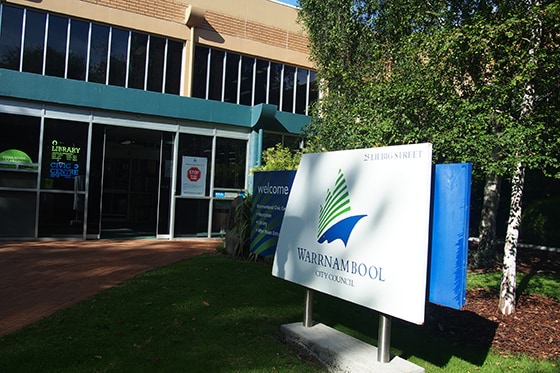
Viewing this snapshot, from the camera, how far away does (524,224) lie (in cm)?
1242

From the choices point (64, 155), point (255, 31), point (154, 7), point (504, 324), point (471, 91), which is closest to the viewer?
point (504, 324)

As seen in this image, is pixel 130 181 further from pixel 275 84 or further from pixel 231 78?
pixel 275 84

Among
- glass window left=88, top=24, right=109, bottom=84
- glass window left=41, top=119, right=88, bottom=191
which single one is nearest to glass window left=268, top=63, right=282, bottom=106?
glass window left=88, top=24, right=109, bottom=84

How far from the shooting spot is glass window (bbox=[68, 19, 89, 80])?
11297 mm

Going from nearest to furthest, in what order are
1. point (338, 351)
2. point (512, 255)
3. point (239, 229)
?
point (338, 351) → point (512, 255) → point (239, 229)

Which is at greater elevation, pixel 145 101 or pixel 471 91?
pixel 145 101

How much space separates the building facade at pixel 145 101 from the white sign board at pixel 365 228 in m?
8.19

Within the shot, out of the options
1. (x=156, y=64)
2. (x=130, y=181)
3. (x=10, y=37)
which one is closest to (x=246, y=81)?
(x=156, y=64)

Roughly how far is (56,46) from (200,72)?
3853 mm

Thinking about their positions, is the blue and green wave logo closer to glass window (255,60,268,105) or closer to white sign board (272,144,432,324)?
white sign board (272,144,432,324)

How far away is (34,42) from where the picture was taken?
35.7ft

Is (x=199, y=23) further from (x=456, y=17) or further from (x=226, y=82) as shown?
(x=456, y=17)

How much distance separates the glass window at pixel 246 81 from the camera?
14008 millimetres

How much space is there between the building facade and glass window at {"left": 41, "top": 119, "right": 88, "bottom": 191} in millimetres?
24
